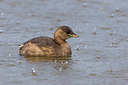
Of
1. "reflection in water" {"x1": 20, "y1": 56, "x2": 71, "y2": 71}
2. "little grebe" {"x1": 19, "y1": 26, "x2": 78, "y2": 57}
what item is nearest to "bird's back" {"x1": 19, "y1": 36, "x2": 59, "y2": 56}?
"little grebe" {"x1": 19, "y1": 26, "x2": 78, "y2": 57}

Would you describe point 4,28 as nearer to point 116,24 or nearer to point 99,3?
point 116,24

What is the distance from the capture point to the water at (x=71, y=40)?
11016mm

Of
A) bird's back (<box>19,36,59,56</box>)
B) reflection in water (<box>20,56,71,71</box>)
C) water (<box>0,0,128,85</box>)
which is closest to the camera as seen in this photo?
water (<box>0,0,128,85</box>)

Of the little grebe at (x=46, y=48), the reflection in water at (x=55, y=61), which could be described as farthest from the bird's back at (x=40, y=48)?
the reflection in water at (x=55, y=61)

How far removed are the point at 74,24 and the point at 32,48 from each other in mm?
5140

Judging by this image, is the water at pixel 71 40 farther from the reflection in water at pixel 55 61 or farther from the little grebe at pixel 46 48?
the little grebe at pixel 46 48

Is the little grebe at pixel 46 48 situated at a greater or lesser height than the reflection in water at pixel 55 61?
greater

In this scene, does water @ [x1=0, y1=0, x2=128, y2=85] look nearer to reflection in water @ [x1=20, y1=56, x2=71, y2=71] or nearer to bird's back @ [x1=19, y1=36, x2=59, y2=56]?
reflection in water @ [x1=20, y1=56, x2=71, y2=71]

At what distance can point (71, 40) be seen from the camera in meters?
16.2

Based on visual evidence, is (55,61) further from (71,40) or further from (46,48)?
(71,40)

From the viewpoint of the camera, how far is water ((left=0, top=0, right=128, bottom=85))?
434 inches

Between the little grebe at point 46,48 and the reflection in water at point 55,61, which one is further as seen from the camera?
the little grebe at point 46,48

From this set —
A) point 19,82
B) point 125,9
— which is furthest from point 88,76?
point 125,9

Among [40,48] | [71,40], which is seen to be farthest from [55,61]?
[71,40]
